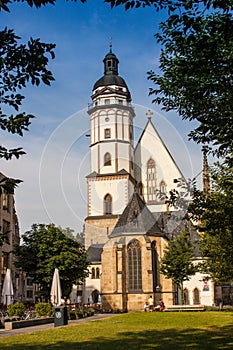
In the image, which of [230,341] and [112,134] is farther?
[112,134]

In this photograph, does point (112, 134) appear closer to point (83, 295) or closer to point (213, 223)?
point (83, 295)

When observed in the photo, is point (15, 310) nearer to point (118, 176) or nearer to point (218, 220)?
point (218, 220)

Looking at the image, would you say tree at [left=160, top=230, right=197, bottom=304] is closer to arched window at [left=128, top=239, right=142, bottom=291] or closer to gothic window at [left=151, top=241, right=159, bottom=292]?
gothic window at [left=151, top=241, right=159, bottom=292]

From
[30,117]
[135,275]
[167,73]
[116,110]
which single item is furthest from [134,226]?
[30,117]

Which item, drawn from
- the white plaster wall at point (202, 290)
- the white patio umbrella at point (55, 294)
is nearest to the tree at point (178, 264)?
the white plaster wall at point (202, 290)

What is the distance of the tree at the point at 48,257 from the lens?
128ft

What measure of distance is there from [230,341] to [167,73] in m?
8.55

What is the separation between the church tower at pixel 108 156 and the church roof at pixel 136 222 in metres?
8.03

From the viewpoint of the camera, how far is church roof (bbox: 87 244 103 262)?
6419 centimetres

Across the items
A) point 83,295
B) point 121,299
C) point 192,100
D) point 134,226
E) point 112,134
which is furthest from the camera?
point 112,134

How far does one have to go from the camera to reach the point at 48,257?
129 feet

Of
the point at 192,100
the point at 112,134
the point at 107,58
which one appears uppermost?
the point at 107,58

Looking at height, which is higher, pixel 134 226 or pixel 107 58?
pixel 107 58

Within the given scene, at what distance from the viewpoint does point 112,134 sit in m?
66.6
